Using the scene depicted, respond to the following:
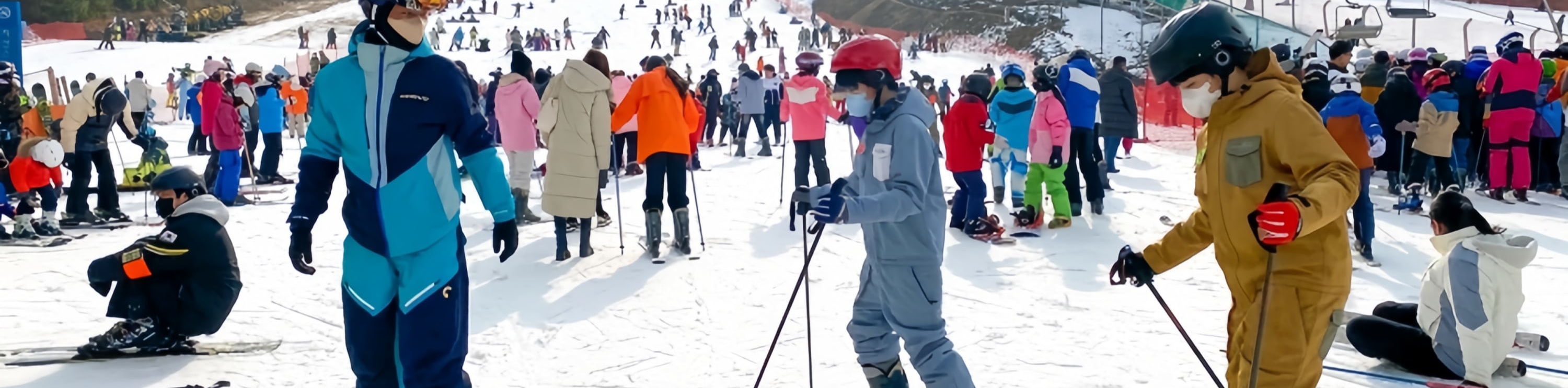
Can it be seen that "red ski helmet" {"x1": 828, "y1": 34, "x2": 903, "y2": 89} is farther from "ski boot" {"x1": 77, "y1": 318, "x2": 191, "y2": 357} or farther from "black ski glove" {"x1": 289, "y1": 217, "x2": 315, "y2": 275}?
"ski boot" {"x1": 77, "y1": 318, "x2": 191, "y2": 357}

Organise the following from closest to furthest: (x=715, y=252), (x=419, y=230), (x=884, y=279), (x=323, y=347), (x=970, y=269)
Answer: (x=419, y=230) < (x=884, y=279) < (x=323, y=347) < (x=970, y=269) < (x=715, y=252)

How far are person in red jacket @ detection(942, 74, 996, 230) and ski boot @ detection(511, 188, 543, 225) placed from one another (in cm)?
352

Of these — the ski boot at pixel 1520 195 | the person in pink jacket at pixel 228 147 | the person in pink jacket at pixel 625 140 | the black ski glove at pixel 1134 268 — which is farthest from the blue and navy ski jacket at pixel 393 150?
the ski boot at pixel 1520 195

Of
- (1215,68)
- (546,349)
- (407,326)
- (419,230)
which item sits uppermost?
(1215,68)

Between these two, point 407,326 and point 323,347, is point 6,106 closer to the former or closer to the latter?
point 323,347

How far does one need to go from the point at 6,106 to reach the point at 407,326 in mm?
8194

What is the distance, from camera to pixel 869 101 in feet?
11.6

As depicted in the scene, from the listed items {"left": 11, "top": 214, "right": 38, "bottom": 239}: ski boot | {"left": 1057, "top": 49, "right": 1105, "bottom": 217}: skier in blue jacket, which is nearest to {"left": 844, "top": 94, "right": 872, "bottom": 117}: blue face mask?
{"left": 1057, "top": 49, "right": 1105, "bottom": 217}: skier in blue jacket

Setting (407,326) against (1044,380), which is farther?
(1044,380)

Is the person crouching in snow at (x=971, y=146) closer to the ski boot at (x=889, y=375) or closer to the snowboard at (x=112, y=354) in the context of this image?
the ski boot at (x=889, y=375)

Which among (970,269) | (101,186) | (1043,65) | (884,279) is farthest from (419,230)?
(101,186)

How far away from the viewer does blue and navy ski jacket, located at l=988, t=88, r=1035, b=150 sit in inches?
331

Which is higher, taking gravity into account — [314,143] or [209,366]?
[314,143]

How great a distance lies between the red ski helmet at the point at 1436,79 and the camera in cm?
916
